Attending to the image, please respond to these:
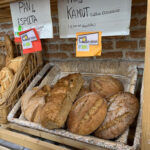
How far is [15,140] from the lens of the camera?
0.94 metres

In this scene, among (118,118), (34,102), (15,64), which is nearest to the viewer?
(118,118)

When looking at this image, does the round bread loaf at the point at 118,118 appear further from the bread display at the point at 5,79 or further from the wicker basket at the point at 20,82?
the bread display at the point at 5,79

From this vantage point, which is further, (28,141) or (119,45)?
(119,45)

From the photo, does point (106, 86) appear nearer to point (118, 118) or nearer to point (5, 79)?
point (118, 118)

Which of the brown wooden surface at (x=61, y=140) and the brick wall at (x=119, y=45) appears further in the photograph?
the brick wall at (x=119, y=45)

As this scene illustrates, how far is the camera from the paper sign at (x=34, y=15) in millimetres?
883

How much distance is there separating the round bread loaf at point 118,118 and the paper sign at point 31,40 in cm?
61

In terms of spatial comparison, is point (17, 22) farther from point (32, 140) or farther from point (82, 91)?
point (32, 140)

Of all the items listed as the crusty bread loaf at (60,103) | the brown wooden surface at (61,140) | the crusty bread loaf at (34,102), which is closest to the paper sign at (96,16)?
the crusty bread loaf at (60,103)

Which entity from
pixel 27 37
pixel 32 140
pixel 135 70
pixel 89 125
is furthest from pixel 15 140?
pixel 135 70

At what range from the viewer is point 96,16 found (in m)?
0.81

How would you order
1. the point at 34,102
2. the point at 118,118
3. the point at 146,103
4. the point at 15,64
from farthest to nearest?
the point at 15,64
the point at 34,102
the point at 118,118
the point at 146,103

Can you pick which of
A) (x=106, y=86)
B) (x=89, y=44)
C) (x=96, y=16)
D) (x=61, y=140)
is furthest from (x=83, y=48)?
(x=61, y=140)

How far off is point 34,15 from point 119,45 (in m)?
0.69
